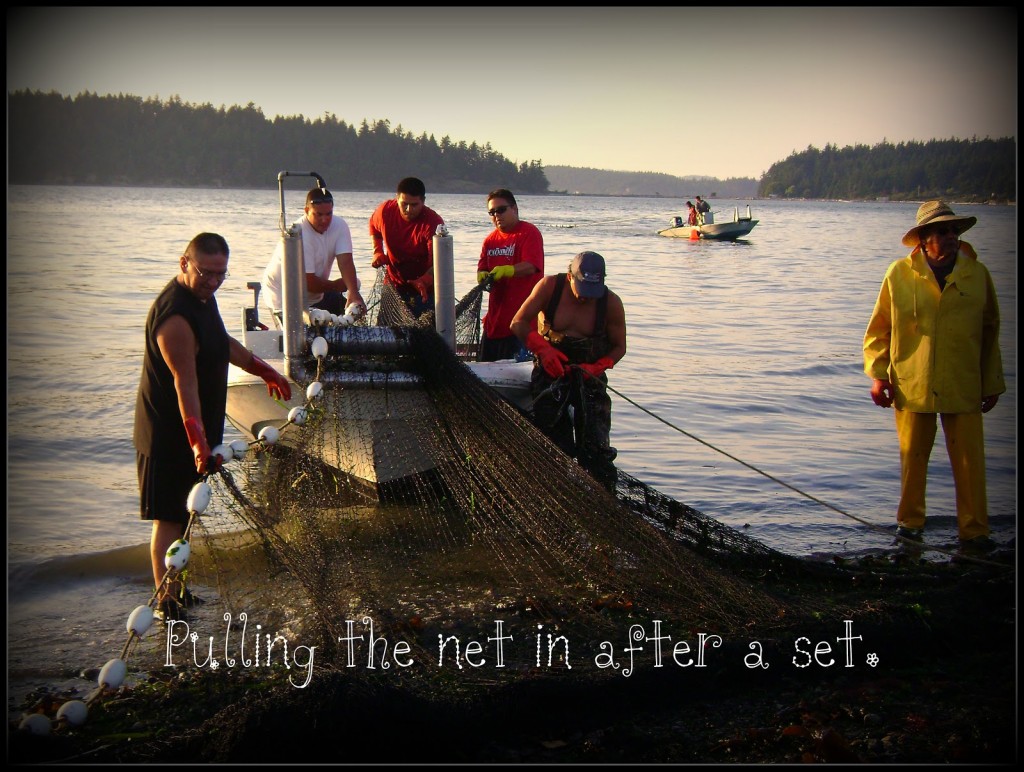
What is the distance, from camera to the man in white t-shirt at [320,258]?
7469 mm

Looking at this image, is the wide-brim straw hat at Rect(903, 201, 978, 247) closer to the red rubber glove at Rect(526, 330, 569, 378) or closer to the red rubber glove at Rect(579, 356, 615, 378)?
the red rubber glove at Rect(579, 356, 615, 378)

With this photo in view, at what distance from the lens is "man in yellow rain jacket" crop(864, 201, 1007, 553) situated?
19.9ft

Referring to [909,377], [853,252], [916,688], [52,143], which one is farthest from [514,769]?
[52,143]

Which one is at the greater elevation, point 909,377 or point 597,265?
point 597,265

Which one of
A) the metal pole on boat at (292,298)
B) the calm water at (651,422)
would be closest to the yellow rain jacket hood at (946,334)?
the calm water at (651,422)

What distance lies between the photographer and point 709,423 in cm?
1084

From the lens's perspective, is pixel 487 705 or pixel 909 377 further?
pixel 909 377

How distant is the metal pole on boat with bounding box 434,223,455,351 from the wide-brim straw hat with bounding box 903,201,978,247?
286cm

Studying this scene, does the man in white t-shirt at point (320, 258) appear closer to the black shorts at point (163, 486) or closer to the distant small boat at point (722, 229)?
the black shorts at point (163, 486)

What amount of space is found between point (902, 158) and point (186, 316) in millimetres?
135901

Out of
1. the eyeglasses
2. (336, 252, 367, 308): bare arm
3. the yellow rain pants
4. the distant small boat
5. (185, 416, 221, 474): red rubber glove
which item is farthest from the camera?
the distant small boat

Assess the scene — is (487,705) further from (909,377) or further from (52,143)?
(52,143)

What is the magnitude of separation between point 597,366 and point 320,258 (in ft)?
8.70

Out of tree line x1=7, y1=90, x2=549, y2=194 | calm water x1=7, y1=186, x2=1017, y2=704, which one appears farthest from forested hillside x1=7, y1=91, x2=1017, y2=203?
calm water x1=7, y1=186, x2=1017, y2=704
